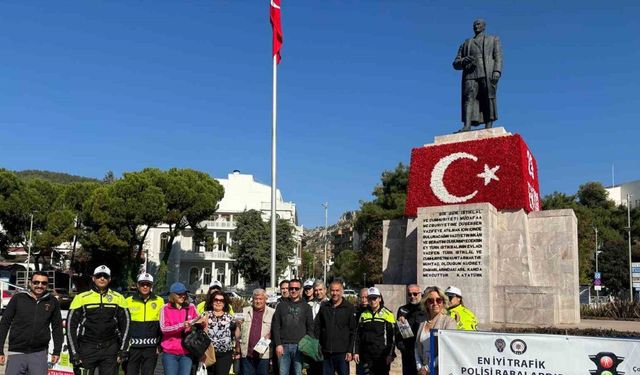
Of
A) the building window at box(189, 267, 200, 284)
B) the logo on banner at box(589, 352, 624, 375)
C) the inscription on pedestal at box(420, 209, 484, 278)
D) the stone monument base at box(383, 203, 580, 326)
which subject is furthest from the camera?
the building window at box(189, 267, 200, 284)

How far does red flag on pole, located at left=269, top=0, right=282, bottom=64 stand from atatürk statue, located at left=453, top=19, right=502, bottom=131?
220 inches

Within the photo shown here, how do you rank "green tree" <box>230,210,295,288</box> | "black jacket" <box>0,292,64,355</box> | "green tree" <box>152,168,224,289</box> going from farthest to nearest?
"green tree" <box>230,210,295,288</box> → "green tree" <box>152,168,224,289</box> → "black jacket" <box>0,292,64,355</box>

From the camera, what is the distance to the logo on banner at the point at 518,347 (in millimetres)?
5309

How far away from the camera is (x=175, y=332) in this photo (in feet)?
20.8

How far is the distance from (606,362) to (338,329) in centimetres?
290

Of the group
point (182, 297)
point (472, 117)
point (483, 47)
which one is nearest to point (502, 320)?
point (472, 117)

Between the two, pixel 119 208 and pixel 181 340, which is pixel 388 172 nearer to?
pixel 119 208

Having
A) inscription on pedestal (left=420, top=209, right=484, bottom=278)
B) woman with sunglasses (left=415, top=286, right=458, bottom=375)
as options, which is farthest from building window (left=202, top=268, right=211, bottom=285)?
woman with sunglasses (left=415, top=286, right=458, bottom=375)

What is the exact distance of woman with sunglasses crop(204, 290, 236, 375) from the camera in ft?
21.2

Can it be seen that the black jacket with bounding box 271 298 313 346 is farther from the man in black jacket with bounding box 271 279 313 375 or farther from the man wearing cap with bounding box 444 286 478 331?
the man wearing cap with bounding box 444 286 478 331

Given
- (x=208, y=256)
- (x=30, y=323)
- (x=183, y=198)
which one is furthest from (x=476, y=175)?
(x=208, y=256)

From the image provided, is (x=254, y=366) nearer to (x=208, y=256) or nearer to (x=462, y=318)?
(x=462, y=318)

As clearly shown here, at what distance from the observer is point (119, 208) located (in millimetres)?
35750

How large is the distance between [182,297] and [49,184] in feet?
128
